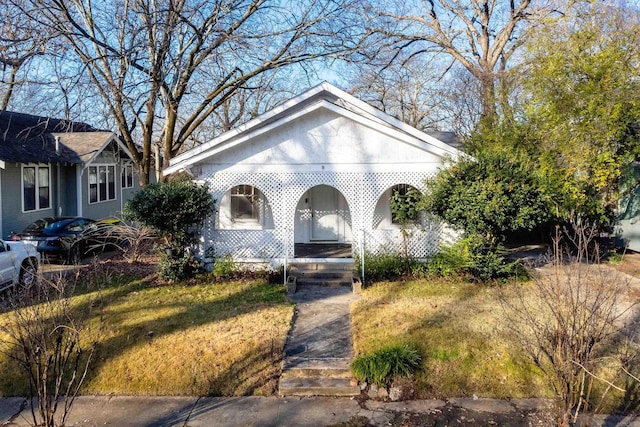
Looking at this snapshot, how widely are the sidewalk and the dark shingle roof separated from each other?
11.3 meters

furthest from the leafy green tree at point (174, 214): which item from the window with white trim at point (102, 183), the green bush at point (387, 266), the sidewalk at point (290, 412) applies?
the window with white trim at point (102, 183)

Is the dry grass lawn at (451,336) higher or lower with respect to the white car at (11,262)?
lower

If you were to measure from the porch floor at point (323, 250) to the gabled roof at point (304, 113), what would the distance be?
11.4 feet

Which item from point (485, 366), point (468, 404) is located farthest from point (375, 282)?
point (468, 404)

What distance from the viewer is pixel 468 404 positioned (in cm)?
566

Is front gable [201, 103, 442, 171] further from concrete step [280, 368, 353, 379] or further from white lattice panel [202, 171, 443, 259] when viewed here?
concrete step [280, 368, 353, 379]

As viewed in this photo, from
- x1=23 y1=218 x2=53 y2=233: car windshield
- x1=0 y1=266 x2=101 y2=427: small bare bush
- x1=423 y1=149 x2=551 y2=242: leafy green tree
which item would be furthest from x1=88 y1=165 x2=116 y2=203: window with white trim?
x1=423 y1=149 x2=551 y2=242: leafy green tree

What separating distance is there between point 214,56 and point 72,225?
278 inches

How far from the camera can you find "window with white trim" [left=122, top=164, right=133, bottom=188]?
954 inches

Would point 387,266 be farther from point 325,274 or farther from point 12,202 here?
point 12,202

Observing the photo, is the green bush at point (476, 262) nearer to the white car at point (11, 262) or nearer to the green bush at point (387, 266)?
the green bush at point (387, 266)

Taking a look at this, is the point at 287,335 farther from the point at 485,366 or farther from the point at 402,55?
the point at 402,55

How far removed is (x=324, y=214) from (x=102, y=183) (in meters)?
12.6

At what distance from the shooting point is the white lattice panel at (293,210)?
11.7m
